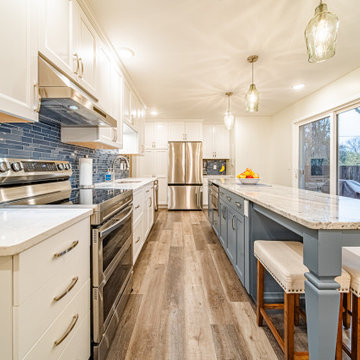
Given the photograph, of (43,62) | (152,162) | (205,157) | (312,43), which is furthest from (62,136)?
(205,157)

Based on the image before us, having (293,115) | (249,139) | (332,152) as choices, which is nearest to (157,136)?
(249,139)

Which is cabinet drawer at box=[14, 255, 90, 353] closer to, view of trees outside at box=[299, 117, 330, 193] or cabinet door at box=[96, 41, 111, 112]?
cabinet door at box=[96, 41, 111, 112]

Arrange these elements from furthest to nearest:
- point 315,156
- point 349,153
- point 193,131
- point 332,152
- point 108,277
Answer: point 193,131 → point 315,156 → point 332,152 → point 349,153 → point 108,277

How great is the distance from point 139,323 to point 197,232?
83.6 inches

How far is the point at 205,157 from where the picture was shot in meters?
5.70

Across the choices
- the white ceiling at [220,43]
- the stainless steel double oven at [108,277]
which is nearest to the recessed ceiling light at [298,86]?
the white ceiling at [220,43]

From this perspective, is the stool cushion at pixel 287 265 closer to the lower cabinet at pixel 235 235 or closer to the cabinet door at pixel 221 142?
the lower cabinet at pixel 235 235

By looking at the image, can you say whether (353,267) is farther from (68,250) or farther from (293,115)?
(293,115)

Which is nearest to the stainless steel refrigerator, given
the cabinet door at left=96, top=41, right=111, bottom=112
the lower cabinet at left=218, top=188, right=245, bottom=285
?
the lower cabinet at left=218, top=188, right=245, bottom=285

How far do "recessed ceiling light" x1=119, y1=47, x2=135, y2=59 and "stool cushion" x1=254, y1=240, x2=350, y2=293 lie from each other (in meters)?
2.45

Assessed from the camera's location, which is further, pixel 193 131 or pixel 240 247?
pixel 193 131

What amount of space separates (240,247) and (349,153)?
2611mm

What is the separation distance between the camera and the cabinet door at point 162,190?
5414 millimetres

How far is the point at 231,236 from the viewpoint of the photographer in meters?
2.13
